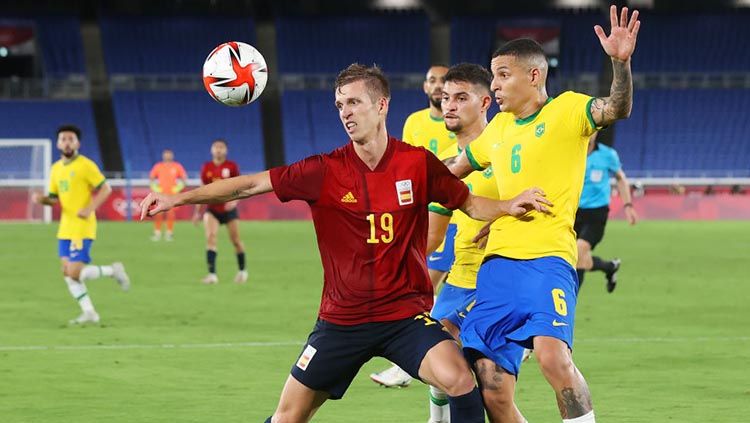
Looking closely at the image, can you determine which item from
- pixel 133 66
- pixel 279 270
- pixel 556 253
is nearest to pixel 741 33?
pixel 133 66

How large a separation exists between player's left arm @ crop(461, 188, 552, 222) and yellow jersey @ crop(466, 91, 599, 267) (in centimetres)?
17

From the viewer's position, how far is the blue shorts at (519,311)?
20.1 feet

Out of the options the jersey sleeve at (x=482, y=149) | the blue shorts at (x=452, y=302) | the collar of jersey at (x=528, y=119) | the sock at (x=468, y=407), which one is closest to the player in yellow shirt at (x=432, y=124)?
the blue shorts at (x=452, y=302)

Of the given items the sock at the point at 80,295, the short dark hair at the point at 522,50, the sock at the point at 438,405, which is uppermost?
the short dark hair at the point at 522,50

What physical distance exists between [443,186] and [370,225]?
44 cm

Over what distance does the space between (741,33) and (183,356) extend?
44343mm

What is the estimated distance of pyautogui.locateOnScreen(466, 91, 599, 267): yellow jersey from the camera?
630cm

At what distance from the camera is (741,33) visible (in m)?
51.4

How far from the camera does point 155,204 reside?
5977 mm

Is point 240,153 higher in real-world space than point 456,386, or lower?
lower

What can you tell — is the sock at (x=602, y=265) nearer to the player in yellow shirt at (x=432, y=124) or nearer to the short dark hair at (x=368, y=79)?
the player in yellow shirt at (x=432, y=124)

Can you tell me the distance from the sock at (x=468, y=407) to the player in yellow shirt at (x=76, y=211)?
28.2 feet

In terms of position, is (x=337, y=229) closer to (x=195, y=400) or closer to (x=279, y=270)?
(x=195, y=400)

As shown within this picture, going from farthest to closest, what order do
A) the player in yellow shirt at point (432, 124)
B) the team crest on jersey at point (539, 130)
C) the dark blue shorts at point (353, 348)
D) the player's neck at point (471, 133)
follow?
the player in yellow shirt at point (432, 124) → the player's neck at point (471, 133) → the team crest on jersey at point (539, 130) → the dark blue shorts at point (353, 348)
